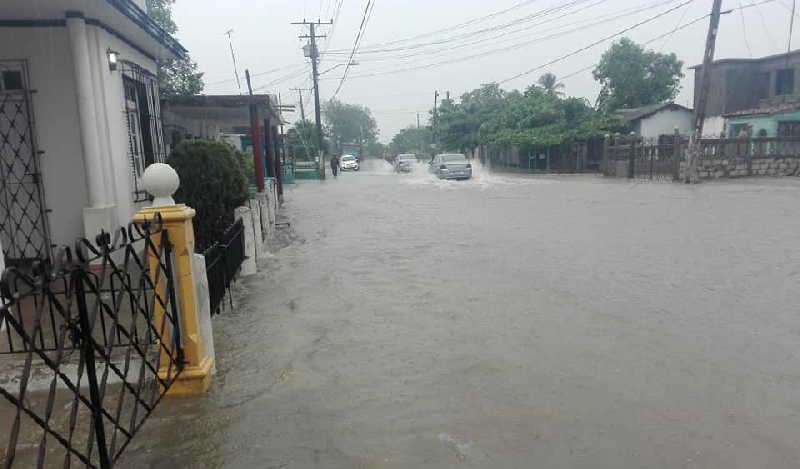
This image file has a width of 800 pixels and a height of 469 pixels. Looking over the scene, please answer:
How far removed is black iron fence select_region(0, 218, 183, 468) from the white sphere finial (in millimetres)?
255

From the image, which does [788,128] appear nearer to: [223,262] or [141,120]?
[141,120]

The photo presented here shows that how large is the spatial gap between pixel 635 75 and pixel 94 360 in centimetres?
4769

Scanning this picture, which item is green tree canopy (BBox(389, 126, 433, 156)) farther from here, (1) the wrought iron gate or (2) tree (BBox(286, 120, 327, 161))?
(1) the wrought iron gate

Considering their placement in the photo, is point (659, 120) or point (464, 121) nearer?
point (659, 120)

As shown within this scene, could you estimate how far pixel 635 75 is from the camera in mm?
43969

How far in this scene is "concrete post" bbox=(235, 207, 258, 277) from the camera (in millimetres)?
7362

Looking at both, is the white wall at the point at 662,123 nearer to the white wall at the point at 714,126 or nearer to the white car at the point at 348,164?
the white wall at the point at 714,126

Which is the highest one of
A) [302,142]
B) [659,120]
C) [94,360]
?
[659,120]

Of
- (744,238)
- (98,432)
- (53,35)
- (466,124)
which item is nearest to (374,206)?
(744,238)

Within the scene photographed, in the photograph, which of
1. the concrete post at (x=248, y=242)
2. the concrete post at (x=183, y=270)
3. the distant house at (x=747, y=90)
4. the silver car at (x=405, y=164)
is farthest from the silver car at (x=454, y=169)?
the concrete post at (x=183, y=270)

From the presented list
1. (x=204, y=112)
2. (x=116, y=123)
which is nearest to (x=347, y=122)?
(x=204, y=112)

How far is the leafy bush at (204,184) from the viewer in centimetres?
729

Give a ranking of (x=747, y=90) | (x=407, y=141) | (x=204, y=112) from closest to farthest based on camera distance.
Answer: (x=204, y=112), (x=747, y=90), (x=407, y=141)

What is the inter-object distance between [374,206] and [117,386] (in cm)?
Answer: 1373
